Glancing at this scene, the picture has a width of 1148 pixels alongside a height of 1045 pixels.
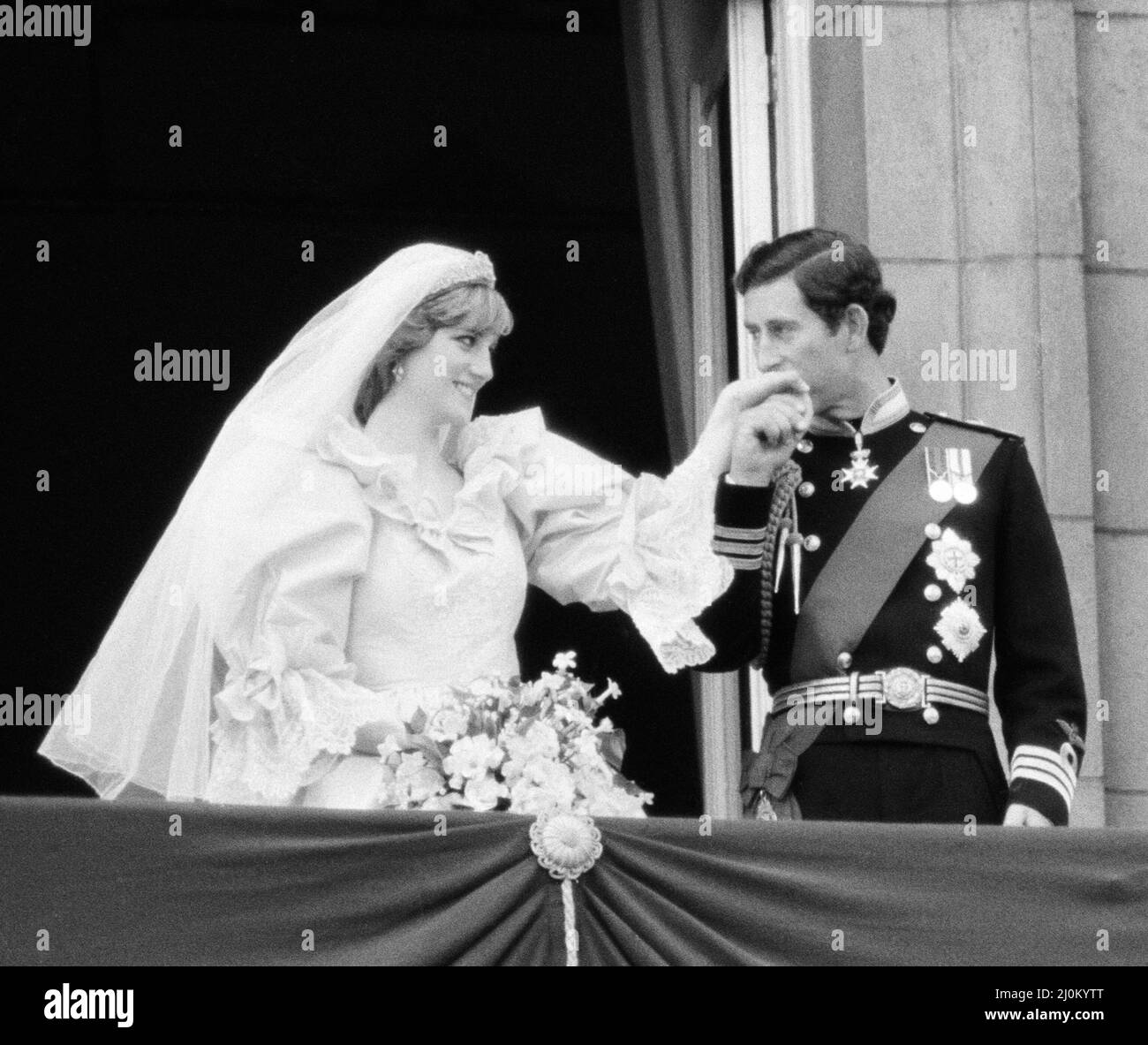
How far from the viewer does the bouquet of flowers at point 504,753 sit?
13.4ft

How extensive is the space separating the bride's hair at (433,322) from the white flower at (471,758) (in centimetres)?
89

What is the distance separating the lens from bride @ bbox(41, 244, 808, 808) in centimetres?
444

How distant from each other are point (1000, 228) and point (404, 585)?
171 cm

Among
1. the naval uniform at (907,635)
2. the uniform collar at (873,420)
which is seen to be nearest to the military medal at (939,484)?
the naval uniform at (907,635)

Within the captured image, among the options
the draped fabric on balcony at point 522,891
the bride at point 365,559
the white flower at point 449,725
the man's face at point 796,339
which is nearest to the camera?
the draped fabric on balcony at point 522,891

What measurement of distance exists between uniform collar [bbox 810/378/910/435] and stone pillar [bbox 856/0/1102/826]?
0.75m

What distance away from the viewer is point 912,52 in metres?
5.74

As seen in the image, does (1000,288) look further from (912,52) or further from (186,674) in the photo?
(186,674)

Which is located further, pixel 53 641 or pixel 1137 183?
pixel 53 641

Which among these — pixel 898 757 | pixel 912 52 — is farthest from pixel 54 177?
pixel 898 757

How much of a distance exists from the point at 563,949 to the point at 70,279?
4.66 metres

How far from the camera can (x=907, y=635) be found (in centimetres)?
455

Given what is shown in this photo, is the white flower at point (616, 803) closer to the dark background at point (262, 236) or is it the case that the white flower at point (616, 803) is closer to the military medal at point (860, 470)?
the military medal at point (860, 470)

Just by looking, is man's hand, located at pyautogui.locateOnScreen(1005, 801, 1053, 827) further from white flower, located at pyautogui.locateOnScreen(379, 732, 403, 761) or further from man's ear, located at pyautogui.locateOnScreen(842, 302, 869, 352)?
white flower, located at pyautogui.locateOnScreen(379, 732, 403, 761)
